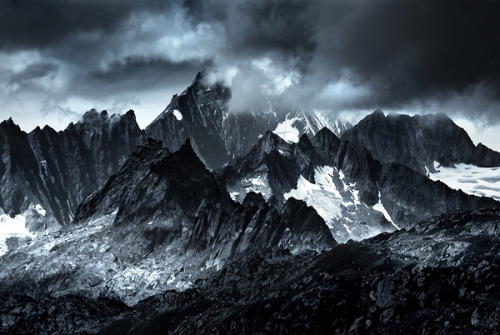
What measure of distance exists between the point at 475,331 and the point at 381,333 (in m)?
25.6

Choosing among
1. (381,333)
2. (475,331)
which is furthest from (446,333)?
(381,333)

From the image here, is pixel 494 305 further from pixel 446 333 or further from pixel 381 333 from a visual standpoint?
pixel 381 333

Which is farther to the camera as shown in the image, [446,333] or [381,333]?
[381,333]

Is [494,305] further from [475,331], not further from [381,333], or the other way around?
[381,333]

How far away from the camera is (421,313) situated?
197m

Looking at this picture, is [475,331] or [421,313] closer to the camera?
[475,331]

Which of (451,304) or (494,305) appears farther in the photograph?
(451,304)

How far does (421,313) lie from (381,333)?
11021 millimetres

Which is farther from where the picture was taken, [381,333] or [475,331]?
[381,333]

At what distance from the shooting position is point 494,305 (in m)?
183

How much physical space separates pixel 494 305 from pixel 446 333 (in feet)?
42.4

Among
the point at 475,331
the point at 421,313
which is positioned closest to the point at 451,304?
the point at 421,313

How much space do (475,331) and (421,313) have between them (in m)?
21.3

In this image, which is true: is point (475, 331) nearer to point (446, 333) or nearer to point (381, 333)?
point (446, 333)
